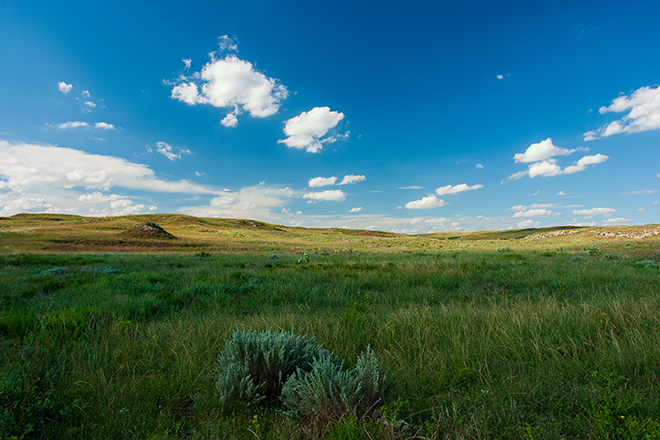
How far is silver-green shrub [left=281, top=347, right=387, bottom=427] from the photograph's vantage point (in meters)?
2.07

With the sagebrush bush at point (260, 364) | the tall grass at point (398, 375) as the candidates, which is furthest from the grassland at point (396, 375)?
the sagebrush bush at point (260, 364)

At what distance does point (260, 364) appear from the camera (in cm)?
265

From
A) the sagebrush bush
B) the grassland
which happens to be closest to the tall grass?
the grassland

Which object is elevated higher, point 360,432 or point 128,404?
point 360,432

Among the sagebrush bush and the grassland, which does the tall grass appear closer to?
the grassland

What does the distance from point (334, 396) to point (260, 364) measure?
86cm

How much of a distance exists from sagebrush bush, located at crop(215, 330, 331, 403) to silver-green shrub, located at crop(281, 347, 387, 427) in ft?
0.82

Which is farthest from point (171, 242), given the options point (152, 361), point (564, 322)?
point (564, 322)

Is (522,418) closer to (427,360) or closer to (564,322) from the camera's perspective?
(427,360)

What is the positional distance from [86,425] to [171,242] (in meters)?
35.0

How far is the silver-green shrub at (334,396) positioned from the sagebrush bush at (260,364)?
0.82 ft

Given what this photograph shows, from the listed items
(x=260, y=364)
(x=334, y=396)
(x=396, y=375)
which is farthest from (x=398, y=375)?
(x=260, y=364)

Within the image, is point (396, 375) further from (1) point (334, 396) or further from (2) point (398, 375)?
(1) point (334, 396)

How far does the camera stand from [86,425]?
2230 mm
